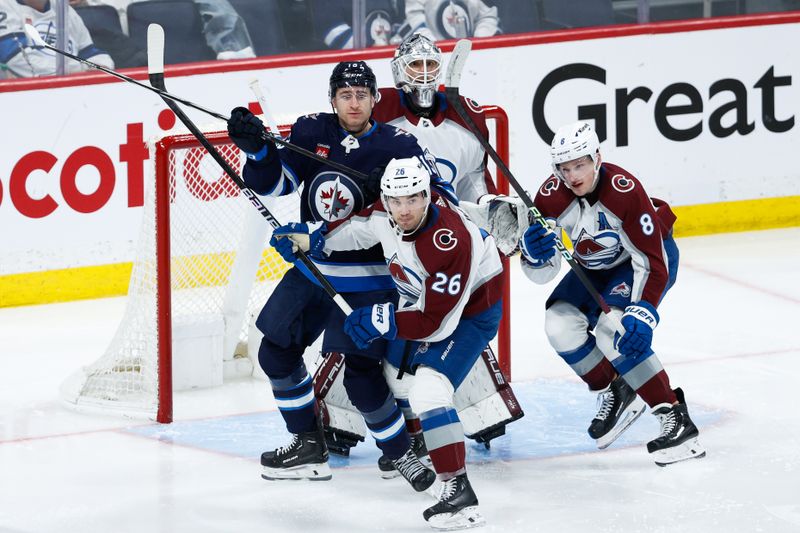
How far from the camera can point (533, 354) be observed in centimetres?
516

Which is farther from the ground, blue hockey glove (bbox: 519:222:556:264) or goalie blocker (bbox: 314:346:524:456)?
blue hockey glove (bbox: 519:222:556:264)

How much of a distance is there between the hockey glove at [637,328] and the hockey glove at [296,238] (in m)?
0.83

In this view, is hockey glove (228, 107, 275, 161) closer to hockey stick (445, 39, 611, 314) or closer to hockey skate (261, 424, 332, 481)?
hockey stick (445, 39, 611, 314)

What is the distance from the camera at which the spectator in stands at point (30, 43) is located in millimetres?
5594

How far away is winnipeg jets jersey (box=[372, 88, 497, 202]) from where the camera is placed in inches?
165

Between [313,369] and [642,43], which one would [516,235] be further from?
[642,43]

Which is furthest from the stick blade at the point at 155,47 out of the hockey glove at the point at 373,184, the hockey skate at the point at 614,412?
the hockey skate at the point at 614,412

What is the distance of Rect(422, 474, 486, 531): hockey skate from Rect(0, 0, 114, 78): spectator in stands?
2848 millimetres

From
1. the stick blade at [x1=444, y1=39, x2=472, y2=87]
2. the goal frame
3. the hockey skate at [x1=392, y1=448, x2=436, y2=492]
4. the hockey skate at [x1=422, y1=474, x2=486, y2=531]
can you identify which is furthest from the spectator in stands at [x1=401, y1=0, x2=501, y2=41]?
the hockey skate at [x1=422, y1=474, x2=486, y2=531]

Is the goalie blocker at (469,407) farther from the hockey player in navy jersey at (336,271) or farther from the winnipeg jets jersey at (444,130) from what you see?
the winnipeg jets jersey at (444,130)

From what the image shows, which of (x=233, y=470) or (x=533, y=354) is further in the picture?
(x=533, y=354)

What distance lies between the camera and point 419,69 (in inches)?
162

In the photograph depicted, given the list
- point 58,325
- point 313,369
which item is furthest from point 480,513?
point 58,325

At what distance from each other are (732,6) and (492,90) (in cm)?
124
